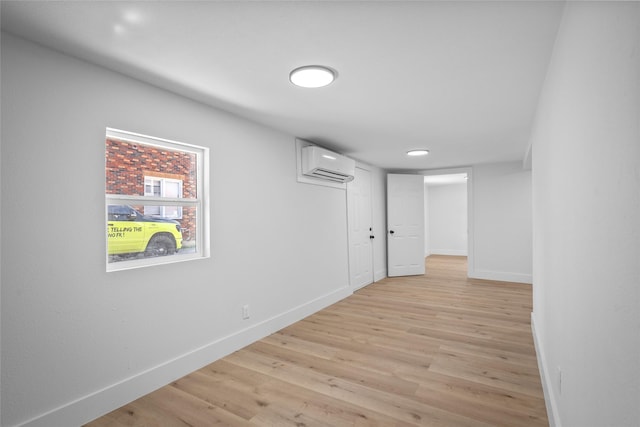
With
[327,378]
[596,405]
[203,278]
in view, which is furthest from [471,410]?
[203,278]

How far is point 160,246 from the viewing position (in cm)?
256

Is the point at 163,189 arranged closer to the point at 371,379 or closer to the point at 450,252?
the point at 371,379

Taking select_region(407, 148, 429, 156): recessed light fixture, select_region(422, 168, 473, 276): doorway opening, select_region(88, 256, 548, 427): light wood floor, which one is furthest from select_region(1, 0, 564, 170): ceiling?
select_region(422, 168, 473, 276): doorway opening

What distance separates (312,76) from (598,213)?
1760 mm

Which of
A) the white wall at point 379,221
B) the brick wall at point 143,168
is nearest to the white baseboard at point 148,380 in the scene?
the brick wall at point 143,168

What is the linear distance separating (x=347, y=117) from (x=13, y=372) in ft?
9.93

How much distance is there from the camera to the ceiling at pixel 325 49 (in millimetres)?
1517

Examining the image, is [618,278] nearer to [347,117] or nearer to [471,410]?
[471,410]

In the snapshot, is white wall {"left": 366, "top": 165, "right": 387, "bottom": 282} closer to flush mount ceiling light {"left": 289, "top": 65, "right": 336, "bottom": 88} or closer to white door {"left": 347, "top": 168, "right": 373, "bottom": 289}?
white door {"left": 347, "top": 168, "right": 373, "bottom": 289}

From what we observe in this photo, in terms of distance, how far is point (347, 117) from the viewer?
316 centimetres

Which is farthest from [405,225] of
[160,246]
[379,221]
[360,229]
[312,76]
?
[160,246]

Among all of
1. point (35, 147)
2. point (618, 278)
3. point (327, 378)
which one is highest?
point (35, 147)

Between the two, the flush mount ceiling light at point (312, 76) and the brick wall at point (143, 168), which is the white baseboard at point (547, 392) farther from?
the brick wall at point (143, 168)

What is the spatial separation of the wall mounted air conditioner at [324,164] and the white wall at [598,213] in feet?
8.40
